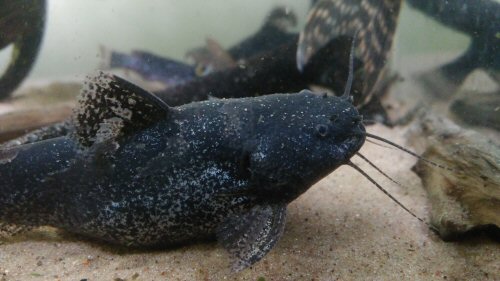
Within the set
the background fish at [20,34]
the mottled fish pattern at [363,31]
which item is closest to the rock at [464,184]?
the mottled fish pattern at [363,31]

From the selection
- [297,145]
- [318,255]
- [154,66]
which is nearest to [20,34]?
[154,66]

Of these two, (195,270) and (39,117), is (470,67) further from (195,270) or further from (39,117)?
(39,117)

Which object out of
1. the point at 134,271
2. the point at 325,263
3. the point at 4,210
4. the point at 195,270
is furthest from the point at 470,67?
the point at 4,210

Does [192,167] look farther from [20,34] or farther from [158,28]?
[158,28]

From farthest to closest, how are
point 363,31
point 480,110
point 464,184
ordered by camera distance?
1. point 363,31
2. point 480,110
3. point 464,184

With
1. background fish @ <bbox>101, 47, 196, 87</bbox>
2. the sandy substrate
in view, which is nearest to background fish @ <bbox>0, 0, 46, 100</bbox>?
background fish @ <bbox>101, 47, 196, 87</bbox>

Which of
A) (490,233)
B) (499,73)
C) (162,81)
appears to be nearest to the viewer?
(490,233)

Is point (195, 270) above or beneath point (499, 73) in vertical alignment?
beneath
